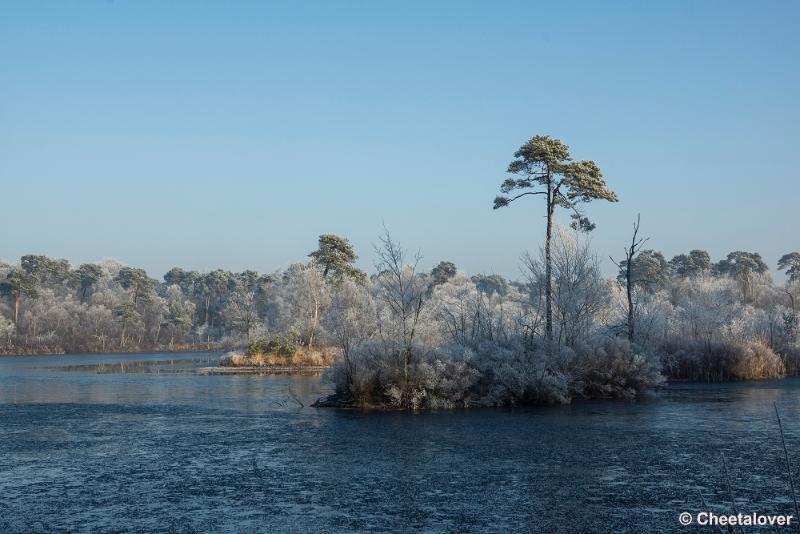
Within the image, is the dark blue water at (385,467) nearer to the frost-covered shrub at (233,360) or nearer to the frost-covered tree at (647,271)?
the frost-covered shrub at (233,360)

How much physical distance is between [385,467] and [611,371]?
18822mm

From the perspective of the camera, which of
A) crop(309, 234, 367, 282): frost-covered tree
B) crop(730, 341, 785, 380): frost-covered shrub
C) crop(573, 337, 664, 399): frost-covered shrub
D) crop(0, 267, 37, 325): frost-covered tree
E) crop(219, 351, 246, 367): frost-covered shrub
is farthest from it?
crop(0, 267, 37, 325): frost-covered tree

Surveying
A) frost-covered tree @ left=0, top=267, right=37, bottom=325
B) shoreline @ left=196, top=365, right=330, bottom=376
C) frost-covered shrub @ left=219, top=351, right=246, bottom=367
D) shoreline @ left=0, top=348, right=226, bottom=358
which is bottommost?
shoreline @ left=0, top=348, right=226, bottom=358

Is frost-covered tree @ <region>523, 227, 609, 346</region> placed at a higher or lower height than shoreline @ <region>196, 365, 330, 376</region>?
higher

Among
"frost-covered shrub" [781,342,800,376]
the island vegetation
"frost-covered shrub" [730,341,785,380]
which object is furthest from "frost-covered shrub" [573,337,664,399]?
"frost-covered shrub" [781,342,800,376]

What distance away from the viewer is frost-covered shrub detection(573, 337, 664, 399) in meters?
32.3

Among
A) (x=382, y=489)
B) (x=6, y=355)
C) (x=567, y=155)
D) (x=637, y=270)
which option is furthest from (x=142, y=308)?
(x=382, y=489)

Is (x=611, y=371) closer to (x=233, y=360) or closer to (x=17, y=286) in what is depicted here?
(x=233, y=360)

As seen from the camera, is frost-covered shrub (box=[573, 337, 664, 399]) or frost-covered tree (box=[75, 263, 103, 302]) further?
frost-covered tree (box=[75, 263, 103, 302])

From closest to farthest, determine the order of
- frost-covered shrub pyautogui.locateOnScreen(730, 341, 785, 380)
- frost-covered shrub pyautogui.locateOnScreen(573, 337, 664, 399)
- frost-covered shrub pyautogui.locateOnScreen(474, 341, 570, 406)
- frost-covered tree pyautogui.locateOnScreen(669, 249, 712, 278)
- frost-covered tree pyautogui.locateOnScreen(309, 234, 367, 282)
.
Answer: frost-covered shrub pyautogui.locateOnScreen(474, 341, 570, 406)
frost-covered shrub pyautogui.locateOnScreen(573, 337, 664, 399)
frost-covered shrub pyautogui.locateOnScreen(730, 341, 785, 380)
frost-covered tree pyautogui.locateOnScreen(309, 234, 367, 282)
frost-covered tree pyautogui.locateOnScreen(669, 249, 712, 278)

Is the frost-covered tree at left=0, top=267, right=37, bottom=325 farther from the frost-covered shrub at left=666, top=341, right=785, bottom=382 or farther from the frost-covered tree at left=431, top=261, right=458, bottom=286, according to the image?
the frost-covered shrub at left=666, top=341, right=785, bottom=382

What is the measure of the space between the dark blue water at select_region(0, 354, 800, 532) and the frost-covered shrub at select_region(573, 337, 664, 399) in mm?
3170

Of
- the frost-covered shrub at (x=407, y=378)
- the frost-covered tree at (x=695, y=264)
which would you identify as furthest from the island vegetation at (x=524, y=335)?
the frost-covered tree at (x=695, y=264)

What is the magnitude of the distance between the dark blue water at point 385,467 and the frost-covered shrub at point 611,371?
125 inches
